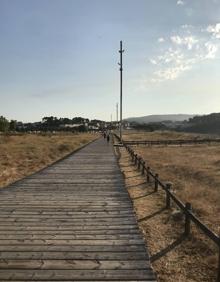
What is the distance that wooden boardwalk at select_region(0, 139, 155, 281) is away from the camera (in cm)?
645

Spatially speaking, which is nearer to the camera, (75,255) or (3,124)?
(75,255)

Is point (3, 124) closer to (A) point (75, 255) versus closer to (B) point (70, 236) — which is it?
(B) point (70, 236)

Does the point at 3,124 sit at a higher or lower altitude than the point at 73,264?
higher

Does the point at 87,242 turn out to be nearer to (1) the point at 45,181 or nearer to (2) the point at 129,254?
(2) the point at 129,254

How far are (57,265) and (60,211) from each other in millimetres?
4250

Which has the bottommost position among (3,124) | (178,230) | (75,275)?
(178,230)

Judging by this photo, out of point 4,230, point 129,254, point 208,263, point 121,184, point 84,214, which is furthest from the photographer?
point 121,184

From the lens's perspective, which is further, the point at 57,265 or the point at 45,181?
the point at 45,181

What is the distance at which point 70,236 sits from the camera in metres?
8.46

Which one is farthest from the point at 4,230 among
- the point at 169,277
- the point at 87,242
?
the point at 169,277

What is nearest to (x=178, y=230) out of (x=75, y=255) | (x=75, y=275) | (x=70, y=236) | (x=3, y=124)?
(x=70, y=236)

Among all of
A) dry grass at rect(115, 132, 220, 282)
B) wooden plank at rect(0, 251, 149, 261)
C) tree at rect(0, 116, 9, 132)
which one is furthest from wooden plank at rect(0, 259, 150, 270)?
tree at rect(0, 116, 9, 132)

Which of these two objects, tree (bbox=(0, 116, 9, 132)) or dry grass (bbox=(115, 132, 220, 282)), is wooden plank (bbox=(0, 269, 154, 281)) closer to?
dry grass (bbox=(115, 132, 220, 282))

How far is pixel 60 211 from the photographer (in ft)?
35.8
